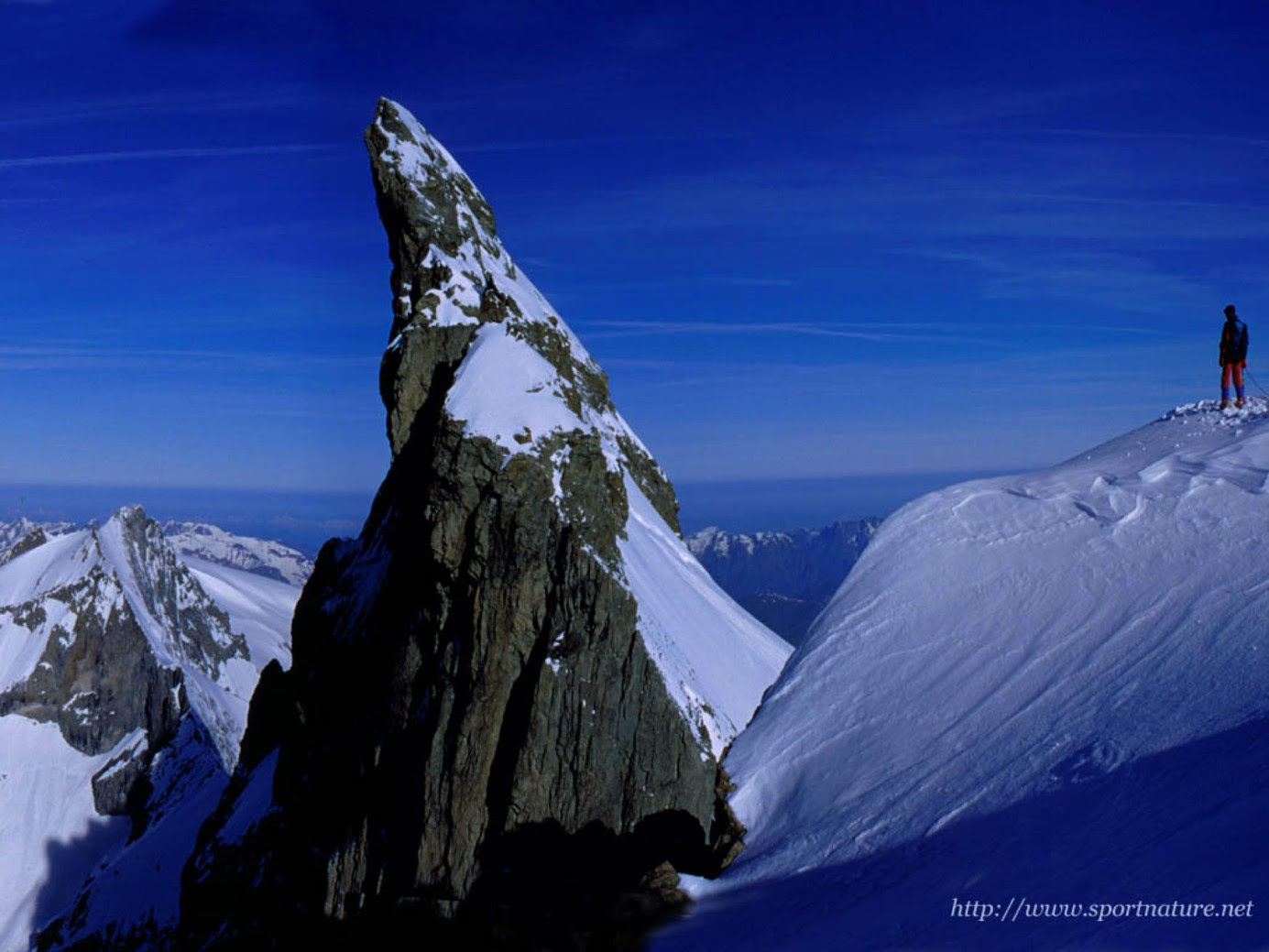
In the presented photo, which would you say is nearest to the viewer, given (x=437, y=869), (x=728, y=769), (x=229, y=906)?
(x=728, y=769)

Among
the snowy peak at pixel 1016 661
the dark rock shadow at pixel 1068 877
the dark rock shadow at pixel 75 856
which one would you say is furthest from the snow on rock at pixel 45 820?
the dark rock shadow at pixel 1068 877

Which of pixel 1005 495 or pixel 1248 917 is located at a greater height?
pixel 1005 495

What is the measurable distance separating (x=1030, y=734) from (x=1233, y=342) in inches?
514

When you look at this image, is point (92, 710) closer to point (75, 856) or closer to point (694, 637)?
point (75, 856)

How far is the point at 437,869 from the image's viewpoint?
2216cm

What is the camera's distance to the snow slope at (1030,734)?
23.6ft

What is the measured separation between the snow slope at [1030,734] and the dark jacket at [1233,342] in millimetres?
4128

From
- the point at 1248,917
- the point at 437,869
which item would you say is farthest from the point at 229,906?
the point at 1248,917

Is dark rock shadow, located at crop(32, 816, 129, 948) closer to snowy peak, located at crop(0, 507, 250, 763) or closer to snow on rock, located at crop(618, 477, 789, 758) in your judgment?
snowy peak, located at crop(0, 507, 250, 763)

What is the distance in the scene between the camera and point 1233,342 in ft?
62.5

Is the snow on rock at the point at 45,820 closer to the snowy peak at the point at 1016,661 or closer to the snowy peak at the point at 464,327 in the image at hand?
the snowy peak at the point at 464,327

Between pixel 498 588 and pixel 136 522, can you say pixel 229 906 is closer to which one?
pixel 498 588

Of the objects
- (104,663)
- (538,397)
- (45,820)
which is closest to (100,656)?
(104,663)

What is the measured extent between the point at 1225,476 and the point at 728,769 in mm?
7614
